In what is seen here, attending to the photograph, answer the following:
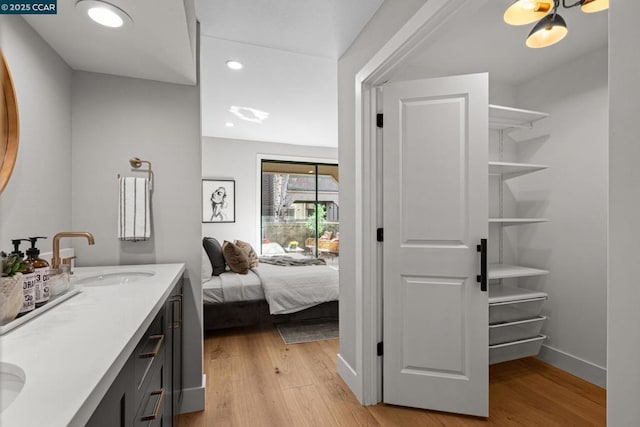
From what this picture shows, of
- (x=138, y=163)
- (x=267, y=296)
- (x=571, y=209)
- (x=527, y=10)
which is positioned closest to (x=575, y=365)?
(x=571, y=209)

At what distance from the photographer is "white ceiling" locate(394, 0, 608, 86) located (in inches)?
76.9

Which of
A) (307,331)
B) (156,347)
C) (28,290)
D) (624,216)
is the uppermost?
(624,216)

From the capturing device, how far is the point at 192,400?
76.4 inches

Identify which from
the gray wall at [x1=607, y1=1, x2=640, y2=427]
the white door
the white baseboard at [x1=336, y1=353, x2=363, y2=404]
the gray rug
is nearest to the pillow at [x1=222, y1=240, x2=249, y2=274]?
the gray rug

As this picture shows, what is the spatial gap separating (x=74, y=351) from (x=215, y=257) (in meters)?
3.02

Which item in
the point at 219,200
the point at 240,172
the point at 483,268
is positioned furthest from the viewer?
the point at 240,172

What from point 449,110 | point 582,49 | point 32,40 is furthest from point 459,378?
point 32,40

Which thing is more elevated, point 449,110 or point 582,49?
point 582,49

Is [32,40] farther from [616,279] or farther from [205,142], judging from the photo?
[205,142]

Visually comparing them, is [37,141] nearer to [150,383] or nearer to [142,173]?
[142,173]

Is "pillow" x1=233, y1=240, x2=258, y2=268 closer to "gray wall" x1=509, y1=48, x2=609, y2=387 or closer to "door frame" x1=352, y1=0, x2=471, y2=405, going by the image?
"door frame" x1=352, y1=0, x2=471, y2=405

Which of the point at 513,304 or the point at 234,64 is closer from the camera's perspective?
the point at 513,304

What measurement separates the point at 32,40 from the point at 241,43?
1218 millimetres

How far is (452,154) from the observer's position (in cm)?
188
